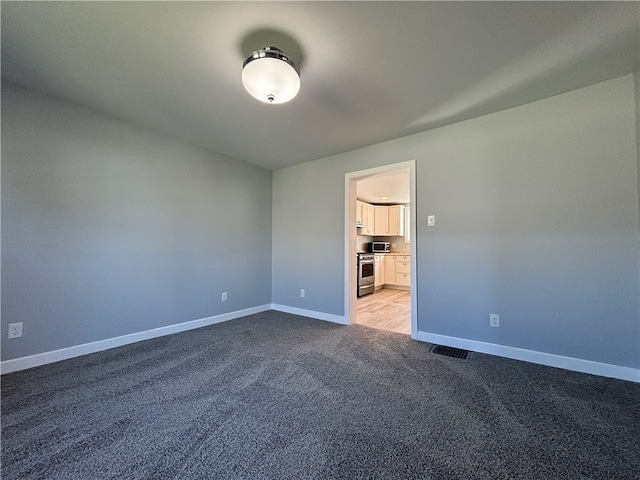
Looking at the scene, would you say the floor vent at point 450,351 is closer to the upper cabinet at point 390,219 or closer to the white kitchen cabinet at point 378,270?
the white kitchen cabinet at point 378,270

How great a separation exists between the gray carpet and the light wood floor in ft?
3.45

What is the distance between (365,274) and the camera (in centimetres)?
567

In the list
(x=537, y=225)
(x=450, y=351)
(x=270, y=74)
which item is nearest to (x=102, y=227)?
(x=270, y=74)

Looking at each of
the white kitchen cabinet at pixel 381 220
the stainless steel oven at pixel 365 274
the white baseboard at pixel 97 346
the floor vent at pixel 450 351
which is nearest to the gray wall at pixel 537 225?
the floor vent at pixel 450 351

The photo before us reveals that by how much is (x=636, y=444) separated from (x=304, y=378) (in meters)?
1.92

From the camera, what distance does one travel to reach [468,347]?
257 centimetres

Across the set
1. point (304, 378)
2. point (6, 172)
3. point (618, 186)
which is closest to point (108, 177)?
point (6, 172)

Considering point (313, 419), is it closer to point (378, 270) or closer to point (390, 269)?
point (378, 270)

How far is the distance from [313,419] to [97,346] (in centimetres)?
239

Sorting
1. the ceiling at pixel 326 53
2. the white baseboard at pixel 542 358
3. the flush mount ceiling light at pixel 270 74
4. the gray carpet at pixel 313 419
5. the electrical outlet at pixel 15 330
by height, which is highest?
the ceiling at pixel 326 53

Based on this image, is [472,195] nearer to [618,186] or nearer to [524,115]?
[524,115]

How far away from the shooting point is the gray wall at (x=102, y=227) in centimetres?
211

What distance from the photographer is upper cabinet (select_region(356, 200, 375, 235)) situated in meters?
6.18

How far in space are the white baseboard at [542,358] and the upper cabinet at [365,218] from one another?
3.63m
